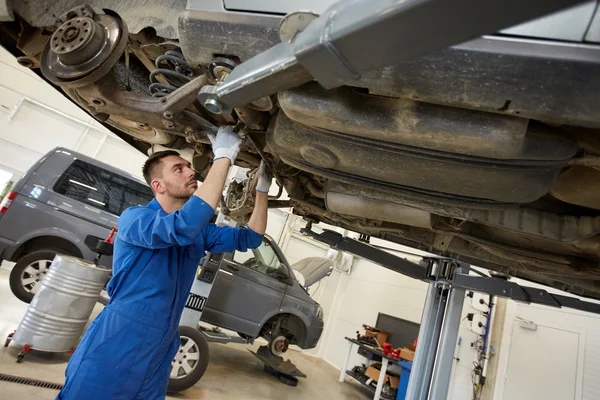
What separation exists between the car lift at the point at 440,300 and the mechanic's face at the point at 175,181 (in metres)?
1.19

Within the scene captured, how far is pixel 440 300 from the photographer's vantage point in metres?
2.70

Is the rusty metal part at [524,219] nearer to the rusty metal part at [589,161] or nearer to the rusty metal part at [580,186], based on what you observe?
the rusty metal part at [580,186]

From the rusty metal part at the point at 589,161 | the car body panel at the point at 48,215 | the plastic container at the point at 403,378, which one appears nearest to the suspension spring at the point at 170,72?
the rusty metal part at the point at 589,161

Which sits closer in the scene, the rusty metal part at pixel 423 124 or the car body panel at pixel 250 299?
the rusty metal part at pixel 423 124

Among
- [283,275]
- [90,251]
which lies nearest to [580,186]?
[283,275]

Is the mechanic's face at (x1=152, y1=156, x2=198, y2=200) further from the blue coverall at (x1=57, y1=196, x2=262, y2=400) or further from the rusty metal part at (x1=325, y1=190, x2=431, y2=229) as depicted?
the rusty metal part at (x1=325, y1=190, x2=431, y2=229)

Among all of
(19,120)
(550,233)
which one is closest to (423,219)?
(550,233)

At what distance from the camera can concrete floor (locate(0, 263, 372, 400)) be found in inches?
94.3

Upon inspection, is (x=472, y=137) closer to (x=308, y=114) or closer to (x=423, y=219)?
(x=308, y=114)

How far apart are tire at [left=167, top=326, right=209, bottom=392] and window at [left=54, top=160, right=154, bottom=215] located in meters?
1.90

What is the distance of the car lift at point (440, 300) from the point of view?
7.72 ft

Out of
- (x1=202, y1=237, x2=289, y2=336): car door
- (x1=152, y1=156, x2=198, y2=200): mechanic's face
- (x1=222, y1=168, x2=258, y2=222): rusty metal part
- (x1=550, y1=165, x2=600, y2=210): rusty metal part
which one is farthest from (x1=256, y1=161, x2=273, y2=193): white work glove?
(x1=202, y1=237, x2=289, y2=336): car door

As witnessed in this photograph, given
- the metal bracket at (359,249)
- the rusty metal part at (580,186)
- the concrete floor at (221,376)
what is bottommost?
the concrete floor at (221,376)

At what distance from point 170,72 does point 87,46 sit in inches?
10.1
